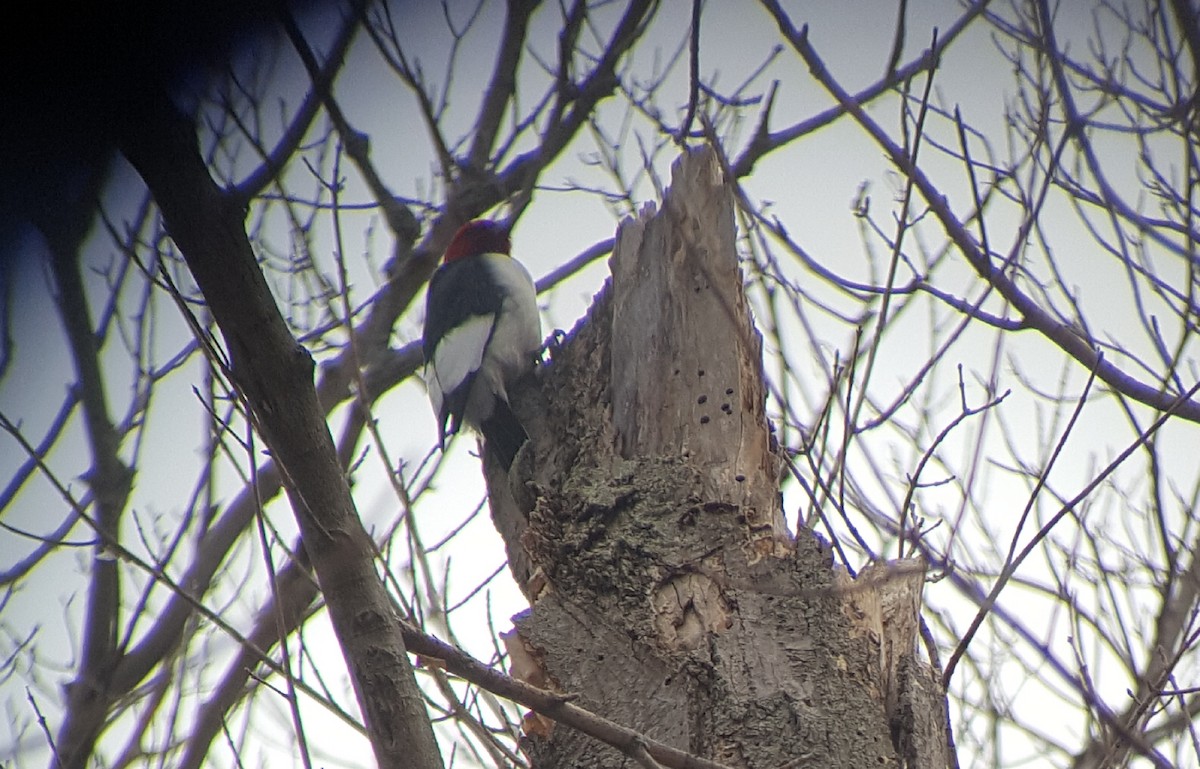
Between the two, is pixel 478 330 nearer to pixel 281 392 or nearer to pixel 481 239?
pixel 481 239

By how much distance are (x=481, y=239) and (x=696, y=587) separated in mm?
2665

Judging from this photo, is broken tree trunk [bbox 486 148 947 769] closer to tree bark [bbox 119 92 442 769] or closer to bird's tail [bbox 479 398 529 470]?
bird's tail [bbox 479 398 529 470]

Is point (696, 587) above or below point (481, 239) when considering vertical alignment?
below

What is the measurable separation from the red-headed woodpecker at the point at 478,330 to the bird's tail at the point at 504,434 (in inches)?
0.8

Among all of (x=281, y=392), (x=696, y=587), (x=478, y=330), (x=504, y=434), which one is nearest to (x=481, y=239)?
(x=478, y=330)

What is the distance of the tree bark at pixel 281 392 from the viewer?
1.15m

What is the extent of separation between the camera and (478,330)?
3.62 metres

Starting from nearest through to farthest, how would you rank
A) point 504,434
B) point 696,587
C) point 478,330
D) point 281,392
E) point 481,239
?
point 281,392 → point 696,587 → point 504,434 → point 478,330 → point 481,239

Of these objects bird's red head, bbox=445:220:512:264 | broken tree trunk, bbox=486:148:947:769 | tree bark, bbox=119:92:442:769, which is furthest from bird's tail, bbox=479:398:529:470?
bird's red head, bbox=445:220:512:264

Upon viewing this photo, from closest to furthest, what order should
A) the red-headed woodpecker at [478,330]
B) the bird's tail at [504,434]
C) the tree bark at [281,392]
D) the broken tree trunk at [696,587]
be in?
the tree bark at [281,392] < the broken tree trunk at [696,587] < the bird's tail at [504,434] < the red-headed woodpecker at [478,330]

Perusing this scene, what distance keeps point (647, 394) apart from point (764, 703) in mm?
716

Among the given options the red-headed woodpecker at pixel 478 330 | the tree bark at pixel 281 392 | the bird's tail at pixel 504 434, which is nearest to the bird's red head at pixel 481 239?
the red-headed woodpecker at pixel 478 330

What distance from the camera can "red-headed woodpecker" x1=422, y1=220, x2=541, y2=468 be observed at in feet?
11.0

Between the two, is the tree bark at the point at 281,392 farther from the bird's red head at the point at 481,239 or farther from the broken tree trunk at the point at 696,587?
the bird's red head at the point at 481,239
